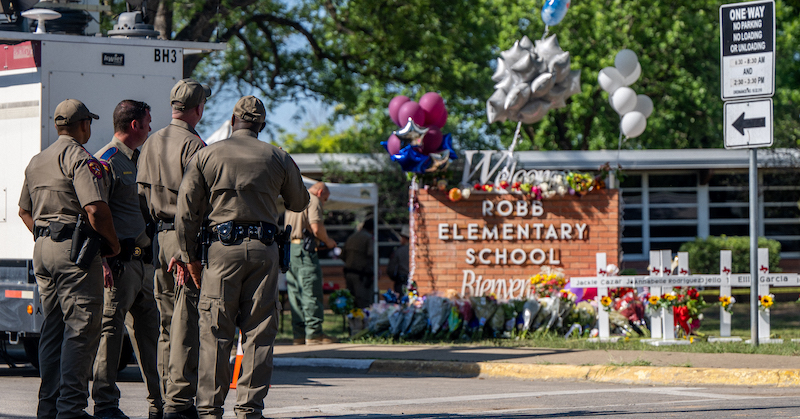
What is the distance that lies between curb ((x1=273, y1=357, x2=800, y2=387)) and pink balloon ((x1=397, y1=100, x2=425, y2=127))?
399 centimetres

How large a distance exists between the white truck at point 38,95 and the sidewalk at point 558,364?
9.39 feet

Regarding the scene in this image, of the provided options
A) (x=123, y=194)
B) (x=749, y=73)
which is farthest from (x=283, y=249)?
(x=749, y=73)

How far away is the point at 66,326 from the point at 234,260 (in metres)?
1.15

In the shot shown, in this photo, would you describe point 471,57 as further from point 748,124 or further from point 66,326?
point 66,326

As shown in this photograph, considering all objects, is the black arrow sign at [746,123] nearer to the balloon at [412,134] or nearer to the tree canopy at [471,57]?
the balloon at [412,134]

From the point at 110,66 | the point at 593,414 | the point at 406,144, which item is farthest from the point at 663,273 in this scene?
the point at 110,66

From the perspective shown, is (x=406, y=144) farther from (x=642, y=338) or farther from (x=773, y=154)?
(x=773, y=154)

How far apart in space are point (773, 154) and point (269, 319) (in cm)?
1679

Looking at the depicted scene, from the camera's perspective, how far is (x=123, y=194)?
5832 mm

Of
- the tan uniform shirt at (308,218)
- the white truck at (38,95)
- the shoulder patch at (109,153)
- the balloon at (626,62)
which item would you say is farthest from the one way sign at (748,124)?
the shoulder patch at (109,153)

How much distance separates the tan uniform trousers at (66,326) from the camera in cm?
529

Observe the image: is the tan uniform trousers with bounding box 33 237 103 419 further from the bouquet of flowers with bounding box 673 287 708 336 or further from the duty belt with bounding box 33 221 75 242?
the bouquet of flowers with bounding box 673 287 708 336

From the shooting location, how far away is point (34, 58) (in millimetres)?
7539

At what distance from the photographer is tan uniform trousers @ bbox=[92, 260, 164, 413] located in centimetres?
559
